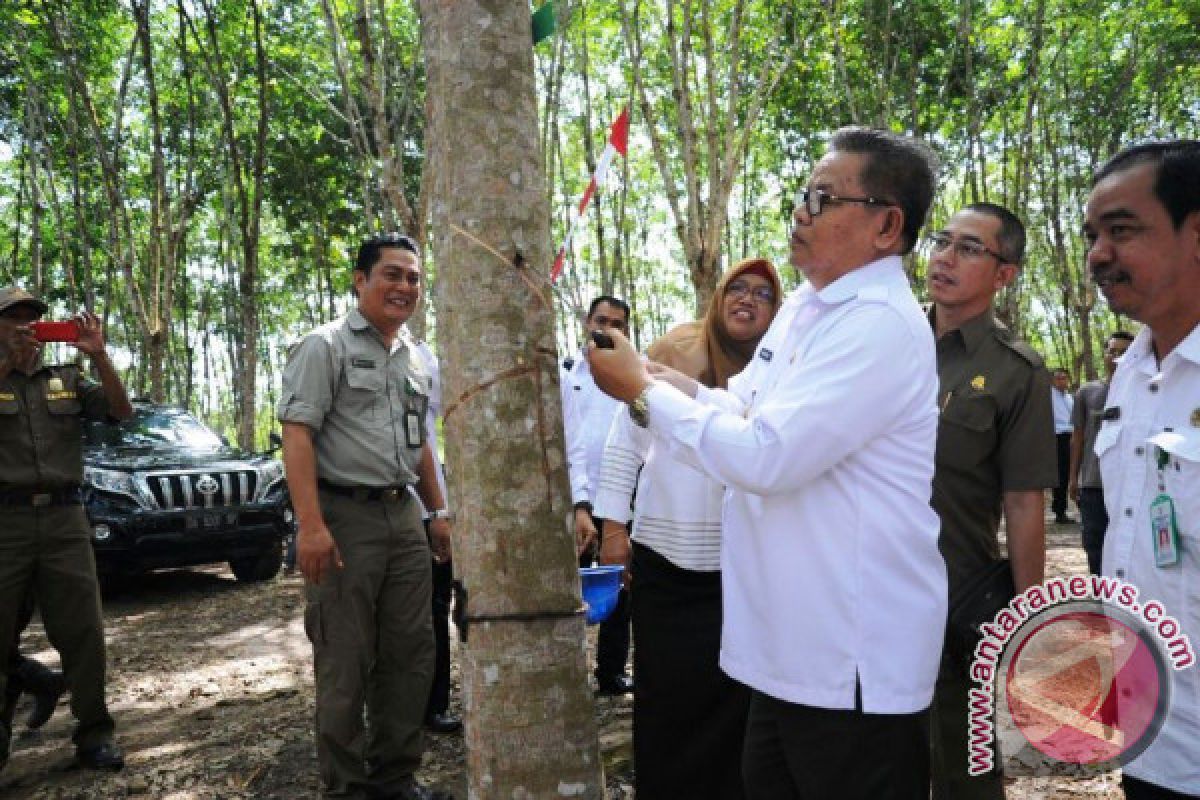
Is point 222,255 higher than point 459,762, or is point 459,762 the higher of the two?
point 222,255

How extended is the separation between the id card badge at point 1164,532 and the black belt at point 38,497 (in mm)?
3977

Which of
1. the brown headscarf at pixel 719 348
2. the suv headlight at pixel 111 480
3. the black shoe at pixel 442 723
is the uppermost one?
the brown headscarf at pixel 719 348

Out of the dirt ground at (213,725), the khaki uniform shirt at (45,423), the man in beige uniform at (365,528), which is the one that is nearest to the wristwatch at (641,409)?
the man in beige uniform at (365,528)

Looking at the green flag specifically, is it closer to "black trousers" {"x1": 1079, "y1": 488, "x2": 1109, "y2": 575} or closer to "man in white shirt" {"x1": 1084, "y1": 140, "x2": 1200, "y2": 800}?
"man in white shirt" {"x1": 1084, "y1": 140, "x2": 1200, "y2": 800}

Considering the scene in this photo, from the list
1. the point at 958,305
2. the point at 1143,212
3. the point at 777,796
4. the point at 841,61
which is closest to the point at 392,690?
the point at 777,796

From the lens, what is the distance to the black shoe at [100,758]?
375 centimetres

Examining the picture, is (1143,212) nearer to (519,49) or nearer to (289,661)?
(519,49)

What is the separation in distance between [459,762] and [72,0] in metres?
11.8

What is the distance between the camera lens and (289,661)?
5.62 metres

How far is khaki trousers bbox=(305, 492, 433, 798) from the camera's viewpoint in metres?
3.11

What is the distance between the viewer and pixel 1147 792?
1544 millimetres

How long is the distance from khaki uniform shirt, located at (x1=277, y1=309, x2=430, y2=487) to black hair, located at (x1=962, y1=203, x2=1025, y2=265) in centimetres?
217

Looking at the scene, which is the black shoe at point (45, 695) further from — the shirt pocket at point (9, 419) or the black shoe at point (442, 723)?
the black shoe at point (442, 723)

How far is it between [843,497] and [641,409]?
41 centimetres
